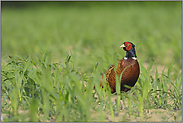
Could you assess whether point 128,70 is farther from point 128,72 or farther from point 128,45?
point 128,45

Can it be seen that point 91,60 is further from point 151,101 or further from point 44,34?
point 44,34

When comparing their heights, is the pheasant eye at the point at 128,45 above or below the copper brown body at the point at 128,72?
above

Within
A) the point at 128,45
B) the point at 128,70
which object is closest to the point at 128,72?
the point at 128,70

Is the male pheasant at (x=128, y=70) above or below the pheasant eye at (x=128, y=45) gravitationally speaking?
below

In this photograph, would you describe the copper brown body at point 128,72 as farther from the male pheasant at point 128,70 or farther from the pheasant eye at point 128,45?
the pheasant eye at point 128,45

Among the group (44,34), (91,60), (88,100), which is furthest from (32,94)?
(44,34)

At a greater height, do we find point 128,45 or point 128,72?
point 128,45

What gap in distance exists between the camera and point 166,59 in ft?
13.0

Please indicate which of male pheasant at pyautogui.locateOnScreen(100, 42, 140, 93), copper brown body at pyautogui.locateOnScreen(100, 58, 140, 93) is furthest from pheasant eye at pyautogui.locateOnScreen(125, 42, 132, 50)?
copper brown body at pyautogui.locateOnScreen(100, 58, 140, 93)

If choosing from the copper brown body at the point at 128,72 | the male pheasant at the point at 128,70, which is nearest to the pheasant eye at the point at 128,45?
the male pheasant at the point at 128,70

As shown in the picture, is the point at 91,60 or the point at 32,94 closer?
the point at 32,94

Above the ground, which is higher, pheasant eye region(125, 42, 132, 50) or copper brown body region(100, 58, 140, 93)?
pheasant eye region(125, 42, 132, 50)

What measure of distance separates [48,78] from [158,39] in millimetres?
3842

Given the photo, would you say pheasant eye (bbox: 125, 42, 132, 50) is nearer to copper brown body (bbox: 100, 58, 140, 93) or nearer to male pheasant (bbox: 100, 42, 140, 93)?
male pheasant (bbox: 100, 42, 140, 93)
